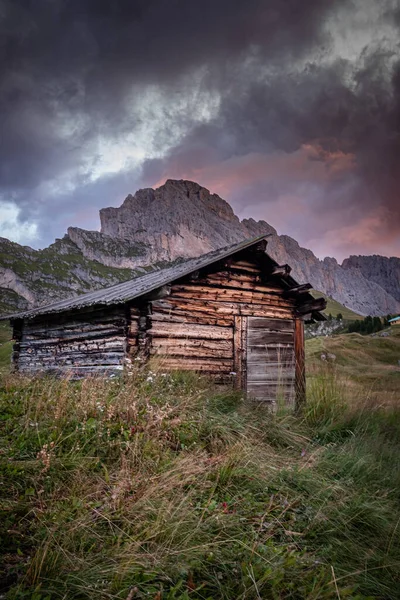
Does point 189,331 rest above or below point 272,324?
below

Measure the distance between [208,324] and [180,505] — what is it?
7571 millimetres

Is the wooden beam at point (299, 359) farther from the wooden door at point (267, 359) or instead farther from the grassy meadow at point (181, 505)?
the grassy meadow at point (181, 505)

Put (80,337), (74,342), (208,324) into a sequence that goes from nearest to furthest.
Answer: (208,324) < (80,337) < (74,342)

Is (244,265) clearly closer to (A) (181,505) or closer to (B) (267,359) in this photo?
(B) (267,359)

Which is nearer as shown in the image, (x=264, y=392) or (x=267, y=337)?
(x=264, y=392)

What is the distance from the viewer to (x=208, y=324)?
34.1 feet

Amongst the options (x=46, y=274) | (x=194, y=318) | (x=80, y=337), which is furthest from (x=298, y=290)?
(x=46, y=274)

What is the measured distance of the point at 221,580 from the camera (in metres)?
2.39

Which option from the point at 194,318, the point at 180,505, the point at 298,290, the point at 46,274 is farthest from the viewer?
the point at 46,274

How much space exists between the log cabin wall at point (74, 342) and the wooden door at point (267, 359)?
12.6ft

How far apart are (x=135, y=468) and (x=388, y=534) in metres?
2.39

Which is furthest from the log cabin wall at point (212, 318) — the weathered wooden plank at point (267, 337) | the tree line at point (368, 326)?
the tree line at point (368, 326)

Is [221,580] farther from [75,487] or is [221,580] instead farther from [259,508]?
[75,487]

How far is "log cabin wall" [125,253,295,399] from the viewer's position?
31.4 ft
